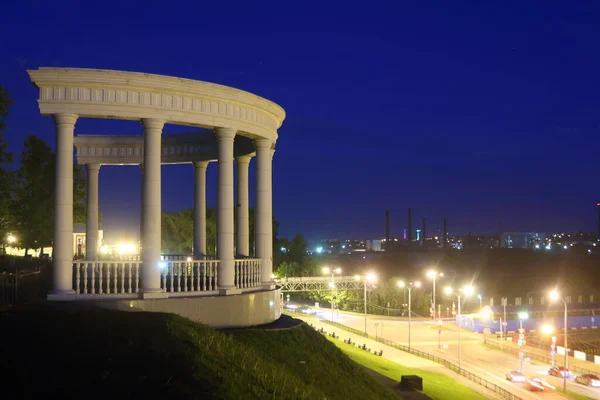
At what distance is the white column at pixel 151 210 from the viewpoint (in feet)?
76.2

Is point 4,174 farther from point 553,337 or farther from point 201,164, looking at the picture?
point 553,337

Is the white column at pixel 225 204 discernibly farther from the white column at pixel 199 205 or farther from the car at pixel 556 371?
the car at pixel 556 371

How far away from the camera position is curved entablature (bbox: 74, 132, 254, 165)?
34344mm

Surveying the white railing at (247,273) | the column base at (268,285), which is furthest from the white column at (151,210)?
the column base at (268,285)

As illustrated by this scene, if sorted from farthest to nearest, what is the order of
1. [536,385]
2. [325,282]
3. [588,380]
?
[325,282] < [588,380] < [536,385]

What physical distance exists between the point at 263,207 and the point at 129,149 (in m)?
10.4

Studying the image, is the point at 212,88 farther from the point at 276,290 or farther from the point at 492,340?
the point at 492,340

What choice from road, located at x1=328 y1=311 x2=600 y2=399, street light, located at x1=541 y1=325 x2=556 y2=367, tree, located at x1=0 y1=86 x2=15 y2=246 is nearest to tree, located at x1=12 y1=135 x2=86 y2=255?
tree, located at x1=0 y1=86 x2=15 y2=246

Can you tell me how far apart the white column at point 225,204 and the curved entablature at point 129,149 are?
7.88m

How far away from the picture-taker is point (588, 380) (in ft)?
230

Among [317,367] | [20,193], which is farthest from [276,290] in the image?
[20,193]

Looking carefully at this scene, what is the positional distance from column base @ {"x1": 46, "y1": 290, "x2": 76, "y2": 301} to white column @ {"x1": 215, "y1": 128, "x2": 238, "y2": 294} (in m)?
5.77

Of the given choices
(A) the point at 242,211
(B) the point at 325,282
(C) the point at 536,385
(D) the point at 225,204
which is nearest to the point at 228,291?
(D) the point at 225,204

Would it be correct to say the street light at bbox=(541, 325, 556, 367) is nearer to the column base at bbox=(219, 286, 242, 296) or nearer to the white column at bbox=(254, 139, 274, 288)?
the white column at bbox=(254, 139, 274, 288)
